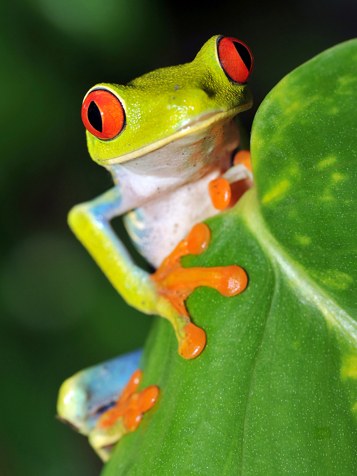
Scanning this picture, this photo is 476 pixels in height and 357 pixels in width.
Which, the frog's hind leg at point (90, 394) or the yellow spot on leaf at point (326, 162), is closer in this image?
the yellow spot on leaf at point (326, 162)

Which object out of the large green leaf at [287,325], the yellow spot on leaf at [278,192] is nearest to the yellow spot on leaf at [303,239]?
the large green leaf at [287,325]

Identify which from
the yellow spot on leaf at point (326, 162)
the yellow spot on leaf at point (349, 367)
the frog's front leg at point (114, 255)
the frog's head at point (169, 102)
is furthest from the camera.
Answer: the frog's front leg at point (114, 255)

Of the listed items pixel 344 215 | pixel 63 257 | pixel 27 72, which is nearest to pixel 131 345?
pixel 63 257

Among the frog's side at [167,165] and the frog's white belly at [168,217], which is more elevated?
the frog's side at [167,165]

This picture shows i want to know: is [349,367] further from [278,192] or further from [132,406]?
[132,406]

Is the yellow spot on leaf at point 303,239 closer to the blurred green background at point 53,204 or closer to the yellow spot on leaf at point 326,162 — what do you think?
the yellow spot on leaf at point 326,162

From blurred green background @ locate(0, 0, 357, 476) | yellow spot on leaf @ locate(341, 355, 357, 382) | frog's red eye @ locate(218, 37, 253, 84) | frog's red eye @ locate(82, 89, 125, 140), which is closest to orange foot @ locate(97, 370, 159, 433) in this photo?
yellow spot on leaf @ locate(341, 355, 357, 382)

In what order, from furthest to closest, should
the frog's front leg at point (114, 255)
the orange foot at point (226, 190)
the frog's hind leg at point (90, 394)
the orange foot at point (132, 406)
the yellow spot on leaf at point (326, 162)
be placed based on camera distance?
the frog's hind leg at point (90, 394) < the frog's front leg at point (114, 255) < the orange foot at point (226, 190) < the orange foot at point (132, 406) < the yellow spot on leaf at point (326, 162)

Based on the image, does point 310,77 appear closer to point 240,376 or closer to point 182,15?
point 240,376
